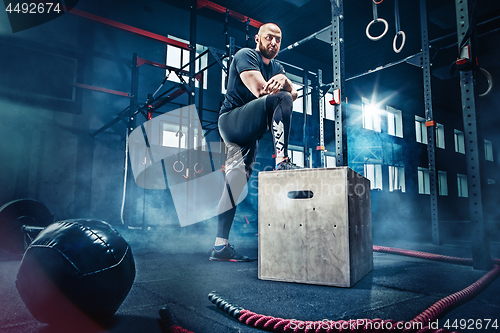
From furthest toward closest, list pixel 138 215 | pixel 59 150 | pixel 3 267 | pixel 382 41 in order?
pixel 382 41 < pixel 138 215 < pixel 59 150 < pixel 3 267

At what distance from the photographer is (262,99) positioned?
5.49ft

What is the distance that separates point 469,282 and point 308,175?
968mm

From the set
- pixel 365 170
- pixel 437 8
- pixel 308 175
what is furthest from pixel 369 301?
pixel 365 170

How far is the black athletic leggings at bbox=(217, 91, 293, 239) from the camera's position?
1.69 m

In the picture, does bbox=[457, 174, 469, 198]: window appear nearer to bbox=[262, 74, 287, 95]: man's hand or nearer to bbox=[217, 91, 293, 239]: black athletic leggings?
bbox=[217, 91, 293, 239]: black athletic leggings

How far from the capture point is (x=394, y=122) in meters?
12.5

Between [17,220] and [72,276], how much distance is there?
2.20 m

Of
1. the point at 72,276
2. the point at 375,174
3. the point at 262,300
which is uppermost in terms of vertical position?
the point at 375,174

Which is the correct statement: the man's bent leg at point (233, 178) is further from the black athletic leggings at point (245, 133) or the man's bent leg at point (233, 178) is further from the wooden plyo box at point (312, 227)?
the wooden plyo box at point (312, 227)

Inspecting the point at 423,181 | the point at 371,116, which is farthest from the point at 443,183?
the point at 371,116

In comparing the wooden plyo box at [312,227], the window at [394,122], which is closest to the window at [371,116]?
the window at [394,122]

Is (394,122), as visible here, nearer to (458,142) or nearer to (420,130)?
(420,130)

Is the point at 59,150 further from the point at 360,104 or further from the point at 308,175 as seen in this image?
the point at 360,104

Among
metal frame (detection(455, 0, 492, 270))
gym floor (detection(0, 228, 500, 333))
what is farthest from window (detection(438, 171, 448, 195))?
gym floor (detection(0, 228, 500, 333))
